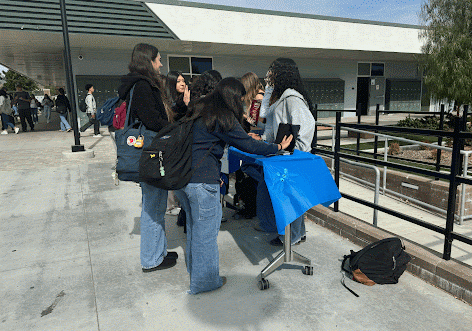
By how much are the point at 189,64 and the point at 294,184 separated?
54.8ft

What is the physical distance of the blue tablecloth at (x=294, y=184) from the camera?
258 centimetres

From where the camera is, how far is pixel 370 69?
23.7 metres

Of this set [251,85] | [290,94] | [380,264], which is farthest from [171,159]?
[251,85]

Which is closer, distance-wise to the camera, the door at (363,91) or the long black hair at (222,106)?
the long black hair at (222,106)

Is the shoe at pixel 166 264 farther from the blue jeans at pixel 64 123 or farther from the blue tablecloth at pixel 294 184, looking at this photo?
the blue jeans at pixel 64 123

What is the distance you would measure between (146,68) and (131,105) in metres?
0.37

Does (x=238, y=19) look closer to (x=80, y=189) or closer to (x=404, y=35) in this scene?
(x=404, y=35)

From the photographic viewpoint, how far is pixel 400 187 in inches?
284

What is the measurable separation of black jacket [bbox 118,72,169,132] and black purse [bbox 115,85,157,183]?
0.06 meters

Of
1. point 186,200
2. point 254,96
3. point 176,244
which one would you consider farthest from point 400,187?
point 186,200

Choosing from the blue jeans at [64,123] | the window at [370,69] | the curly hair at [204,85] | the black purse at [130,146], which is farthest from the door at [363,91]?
the black purse at [130,146]

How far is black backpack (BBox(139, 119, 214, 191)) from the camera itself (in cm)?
253

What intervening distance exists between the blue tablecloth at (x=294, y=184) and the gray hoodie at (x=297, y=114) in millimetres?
395

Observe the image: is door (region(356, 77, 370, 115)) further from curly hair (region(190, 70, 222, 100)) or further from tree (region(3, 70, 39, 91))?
tree (region(3, 70, 39, 91))
